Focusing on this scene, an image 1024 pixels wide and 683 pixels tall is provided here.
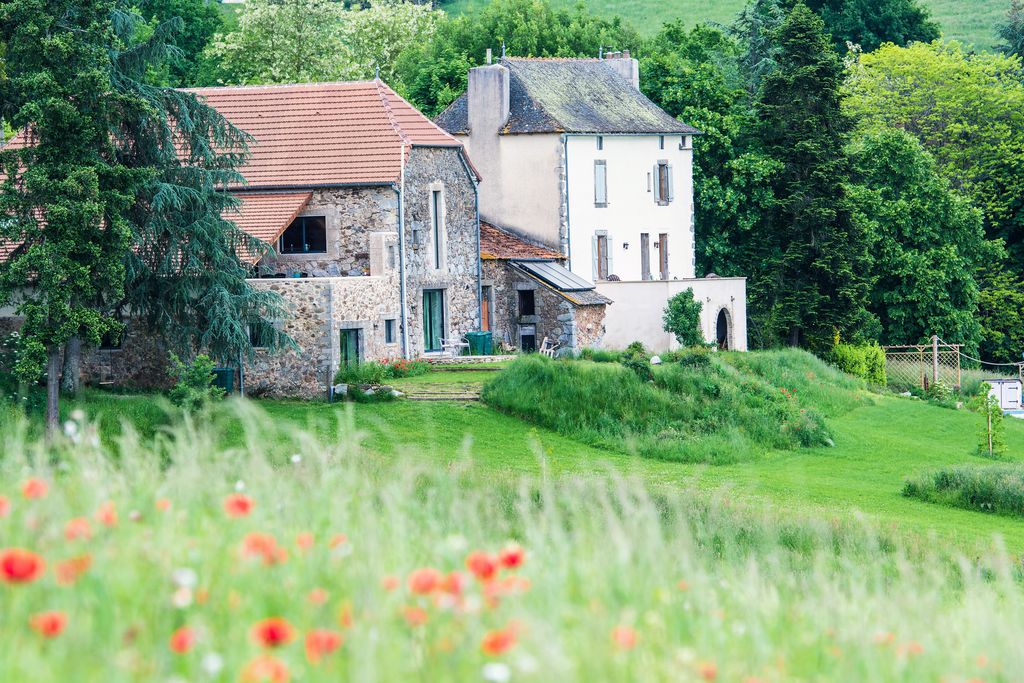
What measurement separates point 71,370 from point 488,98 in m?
22.8

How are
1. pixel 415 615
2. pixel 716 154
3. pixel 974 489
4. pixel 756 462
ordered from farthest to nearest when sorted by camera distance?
1. pixel 716 154
2. pixel 756 462
3. pixel 974 489
4. pixel 415 615

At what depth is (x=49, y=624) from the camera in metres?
5.43

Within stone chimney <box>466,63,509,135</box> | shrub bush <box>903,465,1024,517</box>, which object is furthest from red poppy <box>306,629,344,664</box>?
stone chimney <box>466,63,509,135</box>

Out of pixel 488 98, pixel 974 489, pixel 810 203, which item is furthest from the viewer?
pixel 810 203

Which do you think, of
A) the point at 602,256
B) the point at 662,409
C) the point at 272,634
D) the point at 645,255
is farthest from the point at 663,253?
the point at 272,634

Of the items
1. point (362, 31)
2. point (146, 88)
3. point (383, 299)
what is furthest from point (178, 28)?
point (362, 31)

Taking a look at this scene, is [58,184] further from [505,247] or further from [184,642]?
[184,642]

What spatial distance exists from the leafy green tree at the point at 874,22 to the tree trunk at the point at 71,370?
2319 inches

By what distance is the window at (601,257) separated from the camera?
175 ft

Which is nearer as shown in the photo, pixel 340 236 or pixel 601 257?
pixel 340 236

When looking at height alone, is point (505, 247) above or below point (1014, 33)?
below

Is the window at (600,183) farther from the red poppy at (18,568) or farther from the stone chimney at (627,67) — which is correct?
the red poppy at (18,568)

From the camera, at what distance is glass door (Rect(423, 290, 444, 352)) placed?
43750 millimetres

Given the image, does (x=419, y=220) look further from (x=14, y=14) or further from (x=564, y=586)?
(x=564, y=586)
